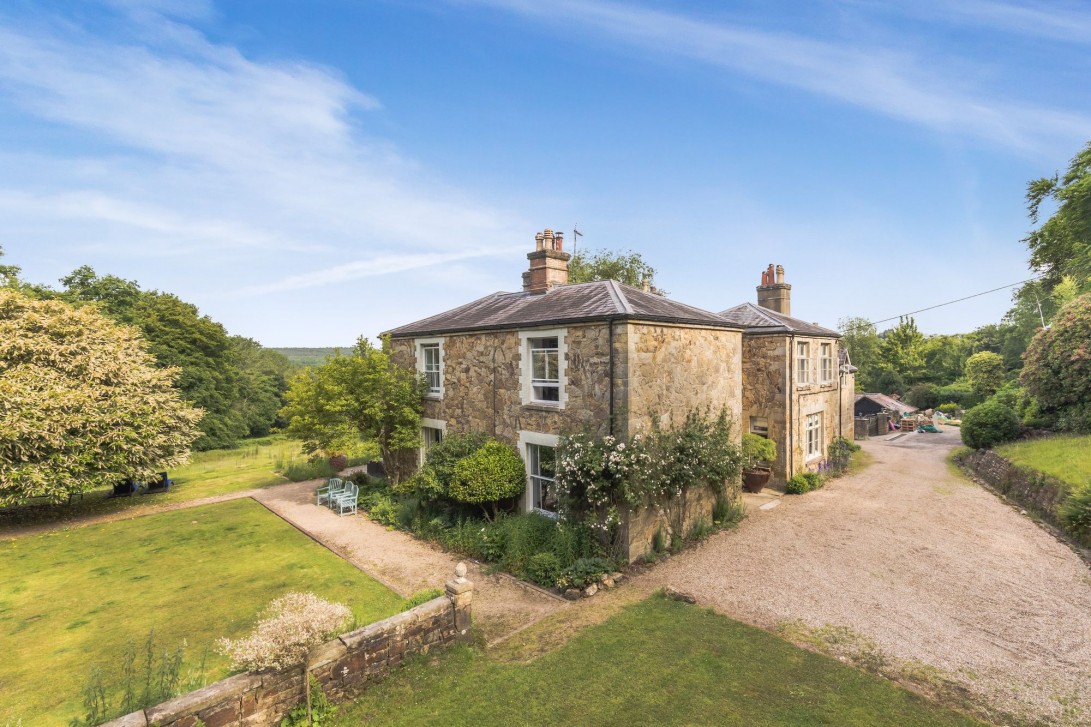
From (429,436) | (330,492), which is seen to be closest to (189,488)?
(330,492)

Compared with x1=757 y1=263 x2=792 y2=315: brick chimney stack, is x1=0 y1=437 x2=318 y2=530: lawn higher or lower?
lower

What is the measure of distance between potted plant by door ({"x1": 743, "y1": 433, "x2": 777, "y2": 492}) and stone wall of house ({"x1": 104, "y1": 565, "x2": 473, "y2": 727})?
11195mm

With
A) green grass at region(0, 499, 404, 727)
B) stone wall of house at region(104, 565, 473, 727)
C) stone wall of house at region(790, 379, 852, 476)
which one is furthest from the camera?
stone wall of house at region(790, 379, 852, 476)

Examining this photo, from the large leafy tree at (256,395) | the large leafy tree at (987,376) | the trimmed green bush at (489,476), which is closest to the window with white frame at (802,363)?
the trimmed green bush at (489,476)

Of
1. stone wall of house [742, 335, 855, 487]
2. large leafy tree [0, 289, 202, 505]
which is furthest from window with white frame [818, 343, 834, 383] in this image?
large leafy tree [0, 289, 202, 505]

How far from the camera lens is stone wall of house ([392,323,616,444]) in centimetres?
1081

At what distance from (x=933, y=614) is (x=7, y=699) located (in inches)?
579

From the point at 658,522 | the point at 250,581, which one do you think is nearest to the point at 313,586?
the point at 250,581

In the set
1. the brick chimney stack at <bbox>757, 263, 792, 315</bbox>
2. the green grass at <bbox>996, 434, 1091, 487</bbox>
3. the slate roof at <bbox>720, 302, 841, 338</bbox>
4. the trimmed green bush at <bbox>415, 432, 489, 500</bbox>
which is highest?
the brick chimney stack at <bbox>757, 263, 792, 315</bbox>

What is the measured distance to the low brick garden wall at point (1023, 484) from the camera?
13.2 meters

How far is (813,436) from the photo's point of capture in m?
19.3

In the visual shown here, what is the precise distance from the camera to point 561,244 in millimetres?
15656

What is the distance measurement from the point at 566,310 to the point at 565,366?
5.02ft

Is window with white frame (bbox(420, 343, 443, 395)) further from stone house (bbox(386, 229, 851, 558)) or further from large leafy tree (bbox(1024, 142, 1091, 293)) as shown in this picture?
large leafy tree (bbox(1024, 142, 1091, 293))
